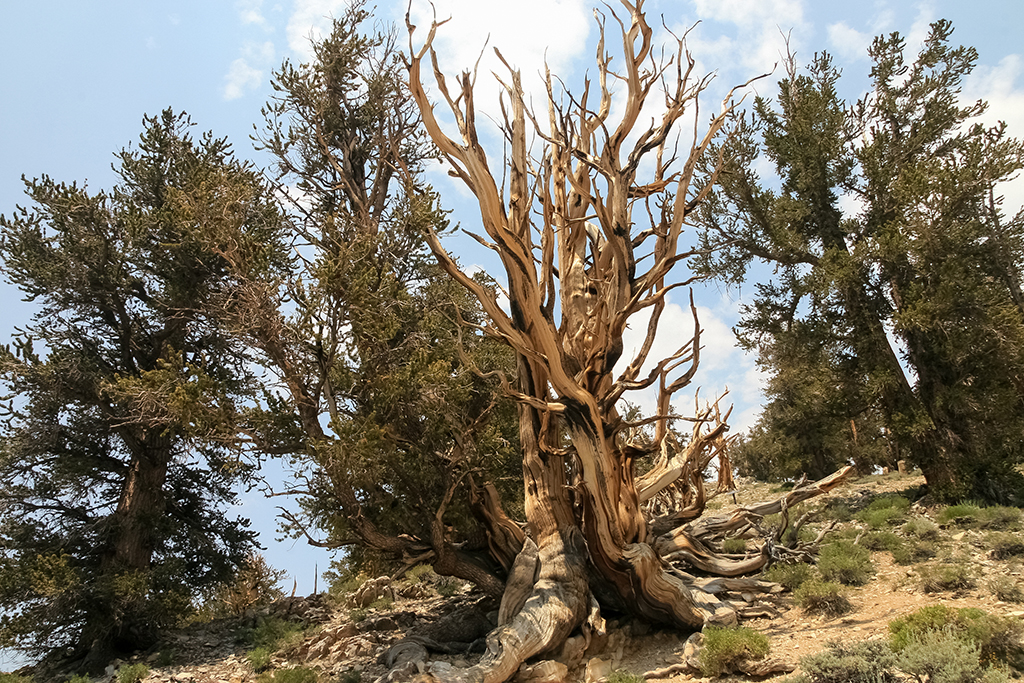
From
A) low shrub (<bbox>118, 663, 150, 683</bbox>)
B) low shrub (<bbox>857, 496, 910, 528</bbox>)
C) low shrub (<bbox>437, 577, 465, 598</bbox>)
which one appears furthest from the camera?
low shrub (<bbox>437, 577, 465, 598</bbox>)

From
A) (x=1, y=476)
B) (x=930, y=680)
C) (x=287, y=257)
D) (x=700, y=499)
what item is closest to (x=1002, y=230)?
(x=700, y=499)

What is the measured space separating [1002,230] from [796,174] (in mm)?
3926

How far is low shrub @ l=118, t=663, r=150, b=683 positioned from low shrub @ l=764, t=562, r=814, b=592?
27.6ft

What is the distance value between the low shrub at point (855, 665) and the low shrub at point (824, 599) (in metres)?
2.11

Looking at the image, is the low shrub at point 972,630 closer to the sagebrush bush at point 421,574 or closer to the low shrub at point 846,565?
the low shrub at point 846,565

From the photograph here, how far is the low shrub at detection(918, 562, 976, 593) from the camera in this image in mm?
7227

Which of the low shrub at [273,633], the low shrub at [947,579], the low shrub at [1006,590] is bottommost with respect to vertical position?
the low shrub at [1006,590]

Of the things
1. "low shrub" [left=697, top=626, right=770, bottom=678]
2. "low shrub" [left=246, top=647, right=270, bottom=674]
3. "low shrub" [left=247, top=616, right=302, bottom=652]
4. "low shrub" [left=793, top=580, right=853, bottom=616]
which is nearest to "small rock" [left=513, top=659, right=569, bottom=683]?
"low shrub" [left=697, top=626, right=770, bottom=678]

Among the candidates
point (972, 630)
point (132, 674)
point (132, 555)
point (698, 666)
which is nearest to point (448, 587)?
point (132, 674)

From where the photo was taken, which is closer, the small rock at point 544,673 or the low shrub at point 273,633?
the small rock at point 544,673

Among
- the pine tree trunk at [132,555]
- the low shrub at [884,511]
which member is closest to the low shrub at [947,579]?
the low shrub at [884,511]

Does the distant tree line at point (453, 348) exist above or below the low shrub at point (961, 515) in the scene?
above

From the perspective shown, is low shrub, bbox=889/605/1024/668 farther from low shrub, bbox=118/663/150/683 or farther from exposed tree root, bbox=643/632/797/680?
low shrub, bbox=118/663/150/683

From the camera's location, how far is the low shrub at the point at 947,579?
285 inches
